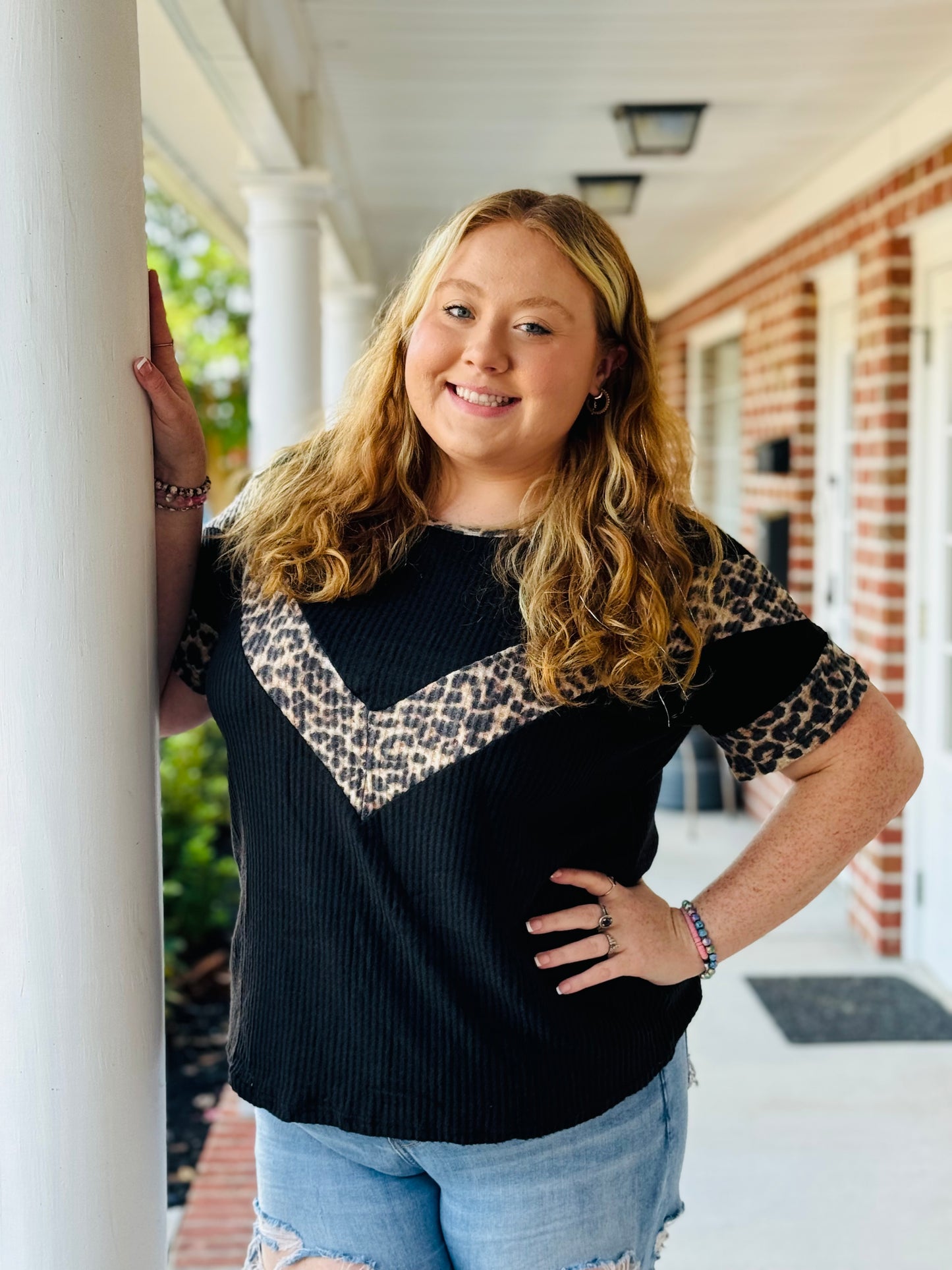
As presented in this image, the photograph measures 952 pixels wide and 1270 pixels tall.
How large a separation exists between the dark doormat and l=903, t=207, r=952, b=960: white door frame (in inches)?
11.0

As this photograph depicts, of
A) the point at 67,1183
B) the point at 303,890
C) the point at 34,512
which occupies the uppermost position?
the point at 34,512

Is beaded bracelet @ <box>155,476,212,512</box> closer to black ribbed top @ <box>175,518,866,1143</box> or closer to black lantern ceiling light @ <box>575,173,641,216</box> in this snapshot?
black ribbed top @ <box>175,518,866,1143</box>

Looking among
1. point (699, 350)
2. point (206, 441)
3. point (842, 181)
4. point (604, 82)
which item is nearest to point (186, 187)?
point (206, 441)

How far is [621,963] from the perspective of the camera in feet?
4.86

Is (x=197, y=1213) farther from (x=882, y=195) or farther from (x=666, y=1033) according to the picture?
(x=882, y=195)

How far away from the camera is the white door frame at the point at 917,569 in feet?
14.8

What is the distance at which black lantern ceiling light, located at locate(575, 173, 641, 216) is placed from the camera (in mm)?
5152

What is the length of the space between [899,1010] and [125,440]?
3713 millimetres

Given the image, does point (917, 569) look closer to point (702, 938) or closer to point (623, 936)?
point (702, 938)

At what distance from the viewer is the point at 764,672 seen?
1.50m

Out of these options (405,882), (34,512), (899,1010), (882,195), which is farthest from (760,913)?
(882,195)

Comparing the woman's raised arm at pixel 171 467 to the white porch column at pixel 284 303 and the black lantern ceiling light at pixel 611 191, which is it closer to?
the white porch column at pixel 284 303

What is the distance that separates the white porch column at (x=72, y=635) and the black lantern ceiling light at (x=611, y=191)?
4023 millimetres

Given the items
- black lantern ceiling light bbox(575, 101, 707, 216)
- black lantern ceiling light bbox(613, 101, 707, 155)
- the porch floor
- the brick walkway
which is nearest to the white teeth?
the brick walkway
